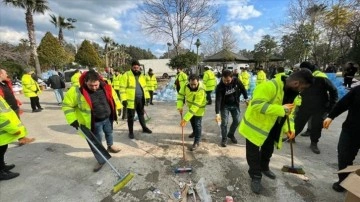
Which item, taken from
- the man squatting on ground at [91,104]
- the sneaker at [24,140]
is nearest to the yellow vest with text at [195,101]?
the man squatting on ground at [91,104]

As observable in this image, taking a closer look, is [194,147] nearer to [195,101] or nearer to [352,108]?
[195,101]

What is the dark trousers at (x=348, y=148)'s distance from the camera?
3.16 metres

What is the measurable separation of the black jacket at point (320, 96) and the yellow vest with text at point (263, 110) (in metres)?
2.09

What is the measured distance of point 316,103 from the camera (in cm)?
473

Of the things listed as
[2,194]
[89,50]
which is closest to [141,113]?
[2,194]

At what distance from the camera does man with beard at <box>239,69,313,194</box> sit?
2.79 meters

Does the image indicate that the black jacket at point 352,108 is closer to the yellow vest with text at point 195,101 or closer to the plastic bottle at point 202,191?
the plastic bottle at point 202,191

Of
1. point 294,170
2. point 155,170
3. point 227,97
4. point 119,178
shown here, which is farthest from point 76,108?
point 294,170

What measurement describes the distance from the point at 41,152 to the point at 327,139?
20.5ft

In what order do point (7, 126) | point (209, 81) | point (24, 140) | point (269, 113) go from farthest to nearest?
1. point (209, 81)
2. point (24, 140)
3. point (7, 126)
4. point (269, 113)

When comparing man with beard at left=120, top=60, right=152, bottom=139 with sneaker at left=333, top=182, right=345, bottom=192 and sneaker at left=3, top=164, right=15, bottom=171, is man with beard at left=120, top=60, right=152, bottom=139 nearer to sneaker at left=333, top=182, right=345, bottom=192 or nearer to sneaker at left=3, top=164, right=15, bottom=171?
sneaker at left=3, top=164, right=15, bottom=171

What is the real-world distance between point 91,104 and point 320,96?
423 cm

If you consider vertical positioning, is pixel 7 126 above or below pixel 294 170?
above

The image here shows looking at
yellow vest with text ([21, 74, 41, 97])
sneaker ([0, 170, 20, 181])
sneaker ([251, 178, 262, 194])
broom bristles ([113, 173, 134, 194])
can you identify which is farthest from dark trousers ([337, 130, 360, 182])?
yellow vest with text ([21, 74, 41, 97])
